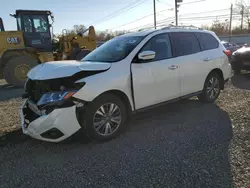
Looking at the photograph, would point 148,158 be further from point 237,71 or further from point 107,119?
point 237,71

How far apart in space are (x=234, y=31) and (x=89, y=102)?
57.5 metres

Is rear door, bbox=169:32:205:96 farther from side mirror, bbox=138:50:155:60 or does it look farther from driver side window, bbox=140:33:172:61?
side mirror, bbox=138:50:155:60

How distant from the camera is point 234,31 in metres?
53.2

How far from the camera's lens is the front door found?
4.10m

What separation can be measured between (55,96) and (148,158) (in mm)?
1588

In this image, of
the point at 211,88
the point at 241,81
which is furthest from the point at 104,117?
the point at 241,81

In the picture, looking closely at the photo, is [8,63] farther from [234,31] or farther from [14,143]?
[234,31]

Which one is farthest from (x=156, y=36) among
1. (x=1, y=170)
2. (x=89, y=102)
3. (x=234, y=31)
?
(x=234, y=31)

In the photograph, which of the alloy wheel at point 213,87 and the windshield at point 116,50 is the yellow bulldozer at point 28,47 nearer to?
the windshield at point 116,50

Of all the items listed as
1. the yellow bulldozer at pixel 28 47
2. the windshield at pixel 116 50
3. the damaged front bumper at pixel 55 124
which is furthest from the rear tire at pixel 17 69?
the damaged front bumper at pixel 55 124

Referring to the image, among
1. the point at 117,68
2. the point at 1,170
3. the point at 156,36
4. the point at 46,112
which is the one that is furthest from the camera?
the point at 156,36

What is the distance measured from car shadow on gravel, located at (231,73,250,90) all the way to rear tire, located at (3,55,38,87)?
8.24 meters

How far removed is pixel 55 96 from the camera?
340 centimetres

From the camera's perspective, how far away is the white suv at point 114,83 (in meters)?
3.44
